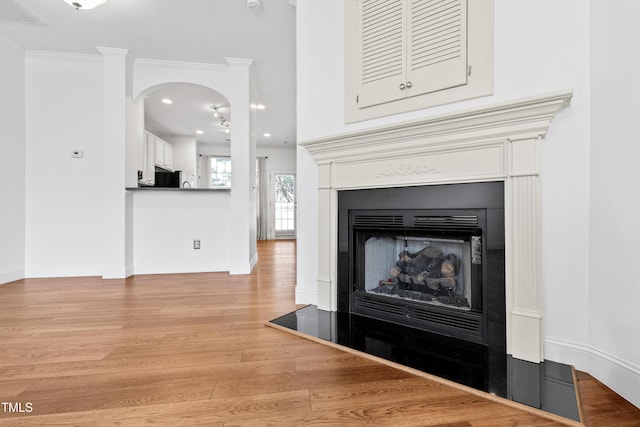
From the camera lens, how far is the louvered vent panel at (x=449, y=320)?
1522mm

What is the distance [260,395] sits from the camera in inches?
45.3

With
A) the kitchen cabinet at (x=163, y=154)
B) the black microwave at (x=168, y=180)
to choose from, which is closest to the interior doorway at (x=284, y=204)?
the kitchen cabinet at (x=163, y=154)

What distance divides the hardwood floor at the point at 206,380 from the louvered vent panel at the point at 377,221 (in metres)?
0.79

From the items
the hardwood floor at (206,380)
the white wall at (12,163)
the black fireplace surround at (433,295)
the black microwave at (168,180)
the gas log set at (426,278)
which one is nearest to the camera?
the hardwood floor at (206,380)

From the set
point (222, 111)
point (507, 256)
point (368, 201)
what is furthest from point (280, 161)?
point (507, 256)

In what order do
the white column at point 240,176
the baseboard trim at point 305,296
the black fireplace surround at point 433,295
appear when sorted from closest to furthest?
the black fireplace surround at point 433,295 → the baseboard trim at point 305,296 → the white column at point 240,176

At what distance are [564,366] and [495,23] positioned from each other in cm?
166

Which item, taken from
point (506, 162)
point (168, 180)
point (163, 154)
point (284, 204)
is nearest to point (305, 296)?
point (506, 162)

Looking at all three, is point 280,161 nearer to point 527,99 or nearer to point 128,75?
point 128,75

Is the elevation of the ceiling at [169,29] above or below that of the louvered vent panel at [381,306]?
above

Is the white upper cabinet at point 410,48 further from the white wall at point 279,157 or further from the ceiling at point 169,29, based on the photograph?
the white wall at point 279,157

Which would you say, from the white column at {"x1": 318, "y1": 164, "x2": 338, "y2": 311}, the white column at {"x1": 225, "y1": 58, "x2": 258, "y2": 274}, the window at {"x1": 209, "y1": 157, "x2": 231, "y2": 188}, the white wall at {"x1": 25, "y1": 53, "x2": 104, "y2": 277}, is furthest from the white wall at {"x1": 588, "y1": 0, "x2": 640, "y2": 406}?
the window at {"x1": 209, "y1": 157, "x2": 231, "y2": 188}

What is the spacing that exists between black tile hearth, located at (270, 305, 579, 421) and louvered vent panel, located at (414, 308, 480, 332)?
2.9 inches

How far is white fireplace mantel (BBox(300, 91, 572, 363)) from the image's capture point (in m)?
1.32
